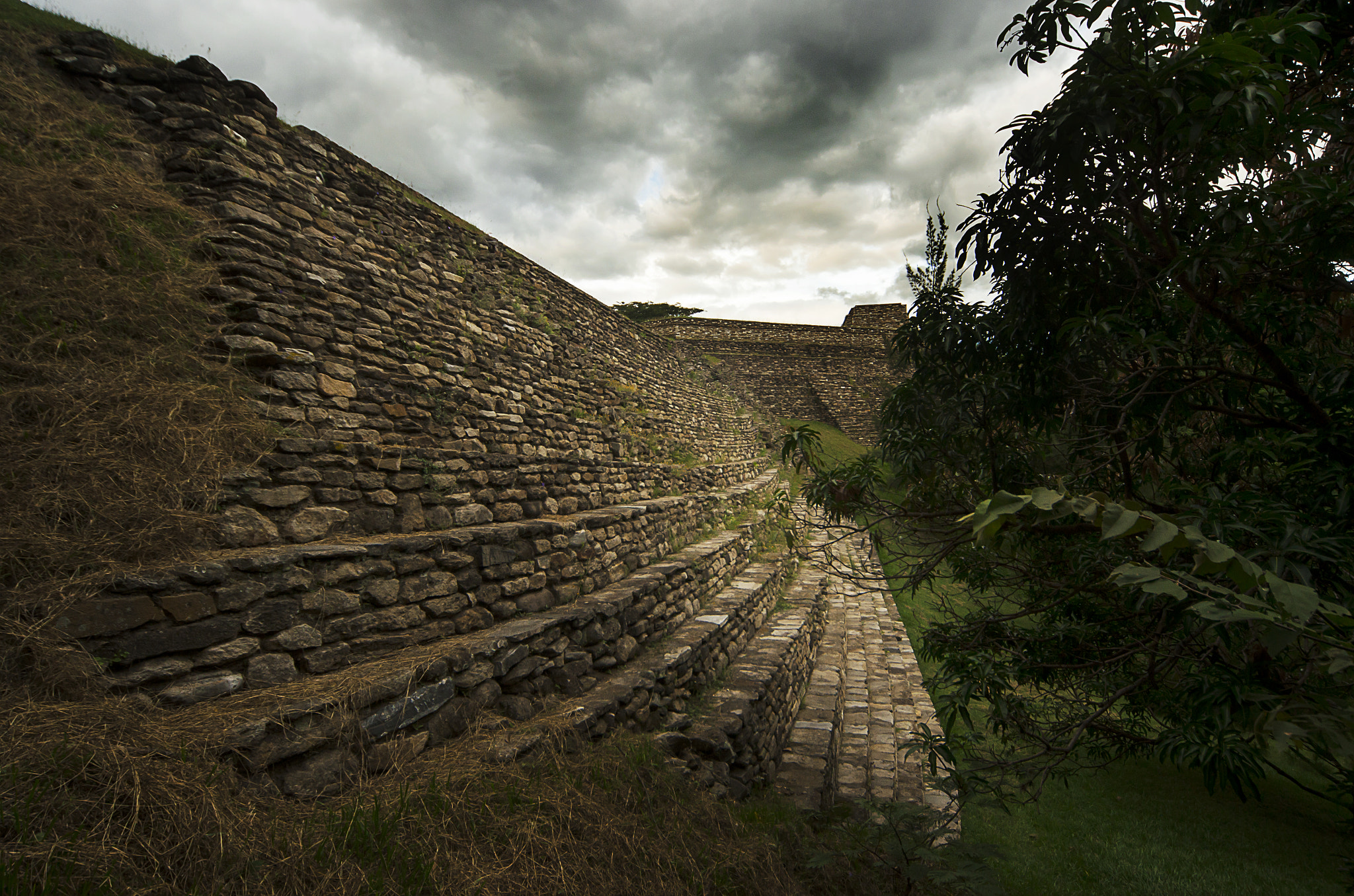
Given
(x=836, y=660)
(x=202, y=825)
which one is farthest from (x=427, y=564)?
(x=836, y=660)

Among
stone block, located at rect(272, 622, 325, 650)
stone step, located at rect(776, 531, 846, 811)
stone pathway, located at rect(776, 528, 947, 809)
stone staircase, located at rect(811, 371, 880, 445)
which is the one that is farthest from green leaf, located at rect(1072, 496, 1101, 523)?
stone staircase, located at rect(811, 371, 880, 445)

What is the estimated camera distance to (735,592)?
276 inches

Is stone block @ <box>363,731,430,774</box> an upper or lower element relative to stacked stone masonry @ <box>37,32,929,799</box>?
lower

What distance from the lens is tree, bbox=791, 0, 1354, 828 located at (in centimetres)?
187

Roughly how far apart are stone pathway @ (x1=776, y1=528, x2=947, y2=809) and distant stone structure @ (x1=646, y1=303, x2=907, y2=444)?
47.5 feet

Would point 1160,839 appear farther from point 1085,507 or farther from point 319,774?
point 319,774

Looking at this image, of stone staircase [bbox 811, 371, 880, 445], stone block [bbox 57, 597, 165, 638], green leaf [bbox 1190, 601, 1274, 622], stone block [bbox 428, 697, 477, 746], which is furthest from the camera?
stone staircase [bbox 811, 371, 880, 445]

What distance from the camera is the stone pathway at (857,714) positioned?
500 cm

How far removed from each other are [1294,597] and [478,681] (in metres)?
3.38

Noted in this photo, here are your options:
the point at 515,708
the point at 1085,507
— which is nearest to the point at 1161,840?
the point at 515,708

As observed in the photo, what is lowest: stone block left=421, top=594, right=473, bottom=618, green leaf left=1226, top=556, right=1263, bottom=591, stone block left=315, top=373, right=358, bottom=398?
stone block left=421, top=594, right=473, bottom=618

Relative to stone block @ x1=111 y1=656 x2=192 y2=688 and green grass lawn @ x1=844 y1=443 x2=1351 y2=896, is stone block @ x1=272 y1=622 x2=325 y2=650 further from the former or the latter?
green grass lawn @ x1=844 y1=443 x2=1351 y2=896

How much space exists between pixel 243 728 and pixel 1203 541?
302cm

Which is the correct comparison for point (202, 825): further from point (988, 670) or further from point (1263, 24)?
point (1263, 24)
